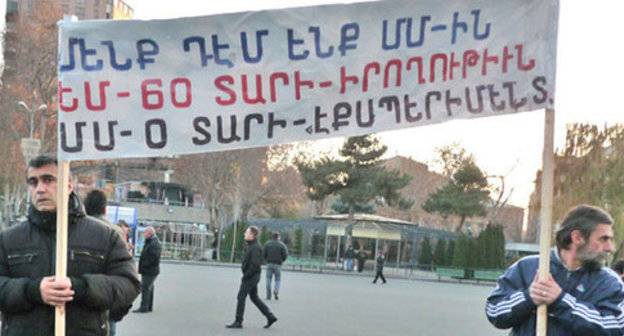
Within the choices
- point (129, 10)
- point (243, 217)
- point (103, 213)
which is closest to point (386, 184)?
point (243, 217)

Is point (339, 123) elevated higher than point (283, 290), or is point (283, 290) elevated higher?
point (339, 123)

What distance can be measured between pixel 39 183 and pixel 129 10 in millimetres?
114452

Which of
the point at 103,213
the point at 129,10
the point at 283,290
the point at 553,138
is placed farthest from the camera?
the point at 129,10

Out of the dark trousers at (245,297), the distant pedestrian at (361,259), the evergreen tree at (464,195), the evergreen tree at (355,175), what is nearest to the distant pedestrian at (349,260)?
the distant pedestrian at (361,259)

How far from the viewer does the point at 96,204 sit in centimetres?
832

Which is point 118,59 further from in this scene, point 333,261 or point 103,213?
point 333,261

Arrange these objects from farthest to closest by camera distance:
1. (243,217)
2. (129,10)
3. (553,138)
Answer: (129,10), (243,217), (553,138)

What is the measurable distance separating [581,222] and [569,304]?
0.44 m

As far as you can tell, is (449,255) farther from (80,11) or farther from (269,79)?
(80,11)

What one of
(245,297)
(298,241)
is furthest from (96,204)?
(298,241)

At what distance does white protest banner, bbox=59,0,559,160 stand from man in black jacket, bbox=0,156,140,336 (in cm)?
32

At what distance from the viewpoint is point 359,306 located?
20281 mm

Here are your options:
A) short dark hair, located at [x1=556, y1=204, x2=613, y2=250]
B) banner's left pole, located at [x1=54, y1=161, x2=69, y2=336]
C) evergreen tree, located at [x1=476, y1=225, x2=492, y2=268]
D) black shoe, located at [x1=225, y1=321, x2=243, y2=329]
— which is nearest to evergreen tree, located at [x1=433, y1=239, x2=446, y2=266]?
evergreen tree, located at [x1=476, y1=225, x2=492, y2=268]

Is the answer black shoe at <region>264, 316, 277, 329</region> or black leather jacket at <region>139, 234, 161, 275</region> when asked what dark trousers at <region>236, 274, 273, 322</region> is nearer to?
black shoe at <region>264, 316, 277, 329</region>
